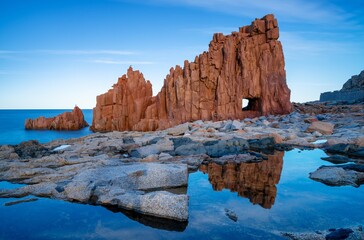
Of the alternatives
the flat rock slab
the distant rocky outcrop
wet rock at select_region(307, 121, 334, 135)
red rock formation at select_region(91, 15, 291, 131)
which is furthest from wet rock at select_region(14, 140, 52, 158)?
the distant rocky outcrop

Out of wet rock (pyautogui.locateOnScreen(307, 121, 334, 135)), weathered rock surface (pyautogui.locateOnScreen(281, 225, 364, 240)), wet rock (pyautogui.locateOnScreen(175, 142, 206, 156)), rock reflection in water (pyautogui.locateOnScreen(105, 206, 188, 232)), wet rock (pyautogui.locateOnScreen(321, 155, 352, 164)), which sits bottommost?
rock reflection in water (pyautogui.locateOnScreen(105, 206, 188, 232))

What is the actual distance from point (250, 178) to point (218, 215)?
3697mm

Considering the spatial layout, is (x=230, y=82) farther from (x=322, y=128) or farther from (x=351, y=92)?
(x=351, y=92)

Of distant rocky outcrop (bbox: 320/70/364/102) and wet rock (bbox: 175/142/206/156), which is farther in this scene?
distant rocky outcrop (bbox: 320/70/364/102)

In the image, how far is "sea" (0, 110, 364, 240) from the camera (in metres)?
6.22

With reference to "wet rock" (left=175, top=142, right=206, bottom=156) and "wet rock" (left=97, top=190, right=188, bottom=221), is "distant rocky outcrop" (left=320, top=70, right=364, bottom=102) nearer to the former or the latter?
"wet rock" (left=175, top=142, right=206, bottom=156)

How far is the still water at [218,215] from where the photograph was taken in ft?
20.4

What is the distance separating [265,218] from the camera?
6.81 metres

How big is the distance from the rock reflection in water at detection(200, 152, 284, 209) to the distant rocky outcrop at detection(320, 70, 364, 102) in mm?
48553

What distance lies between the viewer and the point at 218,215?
7.07 metres

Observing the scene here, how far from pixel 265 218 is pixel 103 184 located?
488cm

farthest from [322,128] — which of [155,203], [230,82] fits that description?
[155,203]

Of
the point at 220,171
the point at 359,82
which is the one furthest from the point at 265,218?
the point at 359,82

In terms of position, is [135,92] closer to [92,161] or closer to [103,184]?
[92,161]
